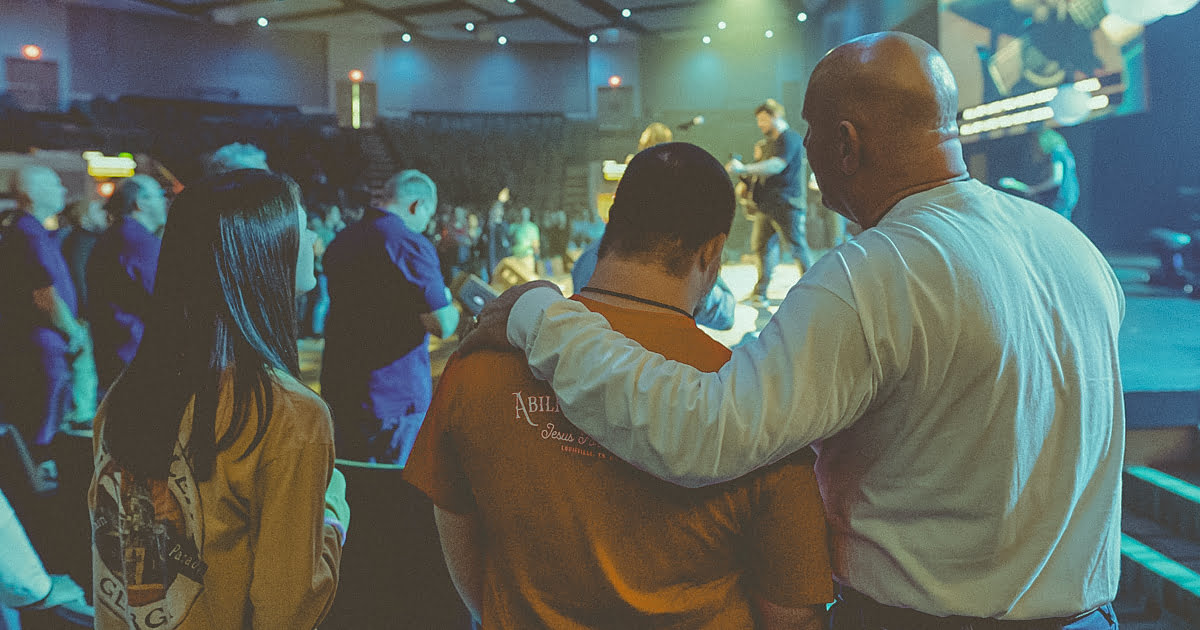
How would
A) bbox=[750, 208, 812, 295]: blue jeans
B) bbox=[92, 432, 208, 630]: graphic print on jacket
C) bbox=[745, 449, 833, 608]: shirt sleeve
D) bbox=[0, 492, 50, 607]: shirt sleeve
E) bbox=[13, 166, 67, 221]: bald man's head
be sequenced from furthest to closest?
bbox=[750, 208, 812, 295]: blue jeans < bbox=[13, 166, 67, 221]: bald man's head < bbox=[0, 492, 50, 607]: shirt sleeve < bbox=[92, 432, 208, 630]: graphic print on jacket < bbox=[745, 449, 833, 608]: shirt sleeve

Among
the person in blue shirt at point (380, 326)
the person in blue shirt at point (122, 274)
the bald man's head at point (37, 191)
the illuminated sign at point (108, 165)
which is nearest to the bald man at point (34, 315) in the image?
the bald man's head at point (37, 191)

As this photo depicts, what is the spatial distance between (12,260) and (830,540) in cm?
413

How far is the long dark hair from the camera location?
41.3 inches

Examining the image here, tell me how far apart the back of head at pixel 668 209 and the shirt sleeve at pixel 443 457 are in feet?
0.97

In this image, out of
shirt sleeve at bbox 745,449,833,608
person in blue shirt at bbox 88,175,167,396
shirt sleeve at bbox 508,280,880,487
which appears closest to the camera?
shirt sleeve at bbox 508,280,880,487

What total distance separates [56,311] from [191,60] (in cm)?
1579

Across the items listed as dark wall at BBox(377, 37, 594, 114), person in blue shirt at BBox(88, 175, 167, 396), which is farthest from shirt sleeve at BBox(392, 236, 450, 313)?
dark wall at BBox(377, 37, 594, 114)

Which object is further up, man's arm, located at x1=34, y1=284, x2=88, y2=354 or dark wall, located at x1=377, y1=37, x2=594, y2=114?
dark wall, located at x1=377, y1=37, x2=594, y2=114

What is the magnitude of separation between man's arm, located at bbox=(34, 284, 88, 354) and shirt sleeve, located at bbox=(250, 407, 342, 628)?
3.48 metres

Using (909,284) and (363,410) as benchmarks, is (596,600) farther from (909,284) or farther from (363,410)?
(363,410)

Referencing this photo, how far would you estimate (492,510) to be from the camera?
1.02 metres

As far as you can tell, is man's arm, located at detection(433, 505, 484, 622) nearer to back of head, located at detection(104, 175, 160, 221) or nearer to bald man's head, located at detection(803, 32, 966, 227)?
bald man's head, located at detection(803, 32, 966, 227)

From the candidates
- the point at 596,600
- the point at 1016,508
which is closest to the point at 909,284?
the point at 1016,508

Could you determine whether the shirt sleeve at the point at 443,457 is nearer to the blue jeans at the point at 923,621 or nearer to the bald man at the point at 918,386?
the bald man at the point at 918,386
